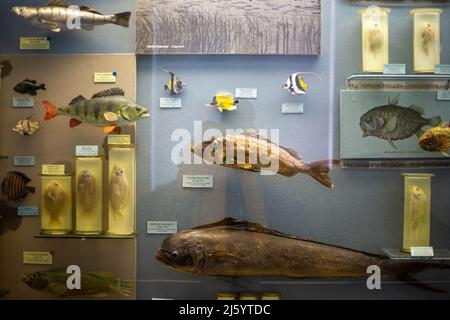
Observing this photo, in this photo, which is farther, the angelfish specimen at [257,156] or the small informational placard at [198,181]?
the small informational placard at [198,181]

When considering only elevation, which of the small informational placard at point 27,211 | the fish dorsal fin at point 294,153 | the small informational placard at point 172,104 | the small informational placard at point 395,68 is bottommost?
the small informational placard at point 27,211

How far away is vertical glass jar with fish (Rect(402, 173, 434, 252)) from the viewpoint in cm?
249

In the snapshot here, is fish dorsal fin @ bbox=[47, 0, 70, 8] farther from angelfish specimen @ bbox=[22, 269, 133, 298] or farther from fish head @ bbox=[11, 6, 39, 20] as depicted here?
angelfish specimen @ bbox=[22, 269, 133, 298]

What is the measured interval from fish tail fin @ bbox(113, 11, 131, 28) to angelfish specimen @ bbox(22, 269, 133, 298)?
1323mm

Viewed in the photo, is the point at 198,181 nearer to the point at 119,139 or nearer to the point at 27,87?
the point at 119,139

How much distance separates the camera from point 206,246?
2.42 metres

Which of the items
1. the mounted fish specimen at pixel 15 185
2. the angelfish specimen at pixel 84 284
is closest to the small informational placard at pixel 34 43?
the mounted fish specimen at pixel 15 185

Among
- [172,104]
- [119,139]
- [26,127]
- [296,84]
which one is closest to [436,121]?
[296,84]

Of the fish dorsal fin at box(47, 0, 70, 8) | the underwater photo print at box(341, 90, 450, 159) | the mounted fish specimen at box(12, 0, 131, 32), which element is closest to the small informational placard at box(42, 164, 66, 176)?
the mounted fish specimen at box(12, 0, 131, 32)

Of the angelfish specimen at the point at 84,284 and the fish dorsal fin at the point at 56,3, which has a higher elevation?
the fish dorsal fin at the point at 56,3

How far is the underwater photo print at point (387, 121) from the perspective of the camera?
254 centimetres

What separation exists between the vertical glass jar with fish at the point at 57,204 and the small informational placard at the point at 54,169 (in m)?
0.02

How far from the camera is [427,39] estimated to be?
2518 millimetres

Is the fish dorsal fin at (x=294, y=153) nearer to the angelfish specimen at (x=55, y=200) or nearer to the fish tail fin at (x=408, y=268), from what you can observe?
the fish tail fin at (x=408, y=268)
